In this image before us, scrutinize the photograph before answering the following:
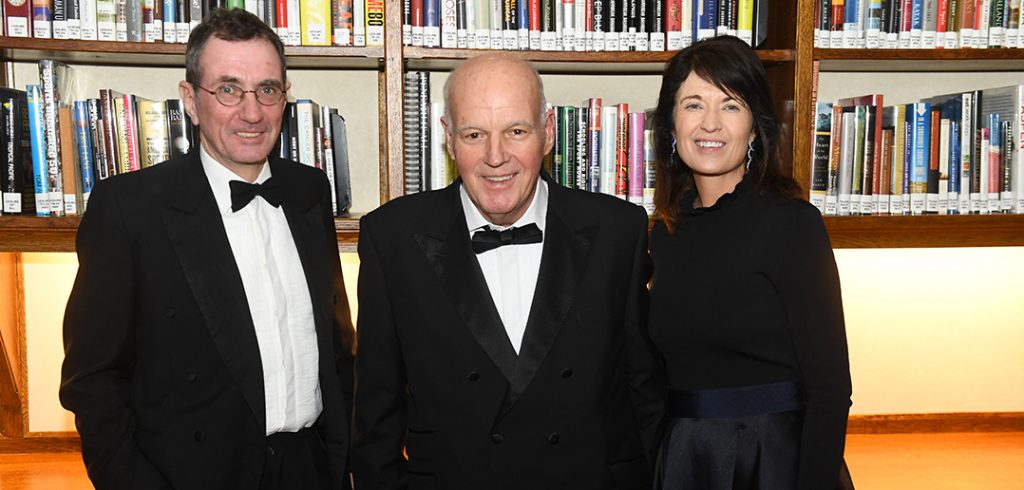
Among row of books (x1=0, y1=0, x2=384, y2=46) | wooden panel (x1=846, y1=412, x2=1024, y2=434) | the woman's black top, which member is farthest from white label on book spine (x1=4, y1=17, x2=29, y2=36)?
wooden panel (x1=846, y1=412, x2=1024, y2=434)

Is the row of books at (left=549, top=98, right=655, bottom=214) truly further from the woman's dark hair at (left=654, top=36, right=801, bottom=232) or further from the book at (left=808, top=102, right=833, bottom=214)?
the woman's dark hair at (left=654, top=36, right=801, bottom=232)

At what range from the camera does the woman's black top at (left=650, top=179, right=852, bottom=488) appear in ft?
5.48

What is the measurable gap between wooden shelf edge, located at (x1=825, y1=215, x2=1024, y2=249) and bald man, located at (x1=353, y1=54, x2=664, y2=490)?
1.23 meters

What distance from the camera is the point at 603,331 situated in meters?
1.70

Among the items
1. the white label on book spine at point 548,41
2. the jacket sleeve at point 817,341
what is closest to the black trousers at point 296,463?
the jacket sleeve at point 817,341

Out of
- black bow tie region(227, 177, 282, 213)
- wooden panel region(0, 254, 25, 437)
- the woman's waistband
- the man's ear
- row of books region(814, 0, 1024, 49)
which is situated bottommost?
wooden panel region(0, 254, 25, 437)

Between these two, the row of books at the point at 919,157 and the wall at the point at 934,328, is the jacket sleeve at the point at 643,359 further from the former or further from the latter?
the wall at the point at 934,328

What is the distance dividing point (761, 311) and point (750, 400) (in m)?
0.19

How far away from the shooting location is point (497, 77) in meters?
1.65

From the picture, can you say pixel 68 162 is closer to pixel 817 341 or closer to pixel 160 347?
pixel 160 347

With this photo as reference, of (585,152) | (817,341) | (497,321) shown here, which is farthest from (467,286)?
(585,152)

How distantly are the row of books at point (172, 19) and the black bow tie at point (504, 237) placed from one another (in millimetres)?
1062

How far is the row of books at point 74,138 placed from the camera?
8.07 feet

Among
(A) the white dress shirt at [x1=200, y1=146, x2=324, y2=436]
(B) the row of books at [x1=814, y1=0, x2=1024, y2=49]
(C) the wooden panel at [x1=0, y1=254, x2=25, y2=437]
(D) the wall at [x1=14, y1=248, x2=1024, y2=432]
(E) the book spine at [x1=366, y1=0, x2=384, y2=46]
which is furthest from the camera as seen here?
(D) the wall at [x1=14, y1=248, x2=1024, y2=432]
